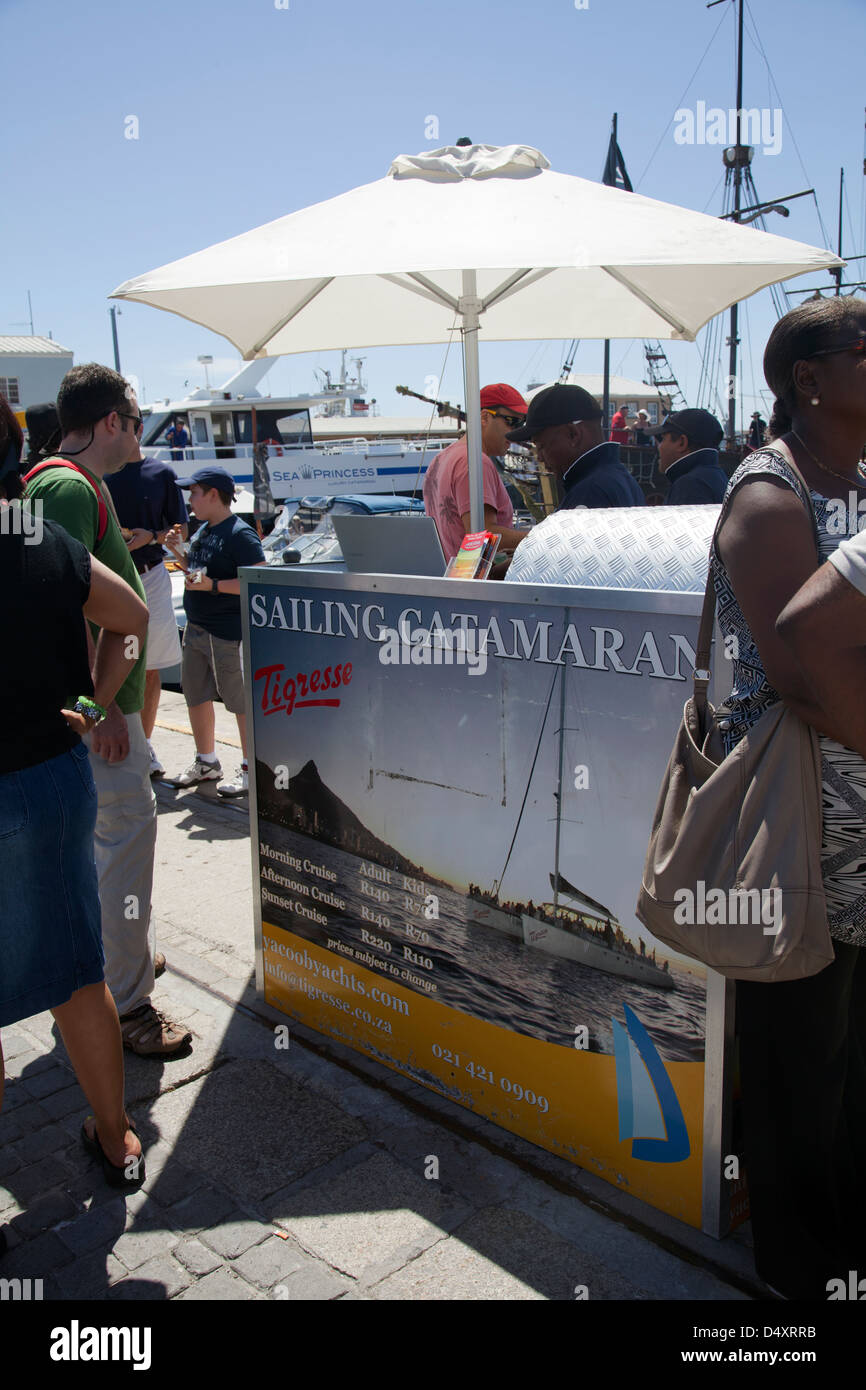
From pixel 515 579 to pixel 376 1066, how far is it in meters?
1.64

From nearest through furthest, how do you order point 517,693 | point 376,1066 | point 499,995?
point 517,693
point 499,995
point 376,1066

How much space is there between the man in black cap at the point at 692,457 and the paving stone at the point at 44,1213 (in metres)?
4.16

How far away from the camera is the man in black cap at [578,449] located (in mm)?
3701

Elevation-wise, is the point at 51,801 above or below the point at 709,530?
below

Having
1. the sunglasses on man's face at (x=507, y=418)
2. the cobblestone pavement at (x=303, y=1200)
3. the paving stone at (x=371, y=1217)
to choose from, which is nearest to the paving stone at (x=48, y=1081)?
the cobblestone pavement at (x=303, y=1200)

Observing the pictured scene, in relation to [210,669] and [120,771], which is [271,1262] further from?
[210,669]

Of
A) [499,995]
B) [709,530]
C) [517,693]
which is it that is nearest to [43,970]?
[499,995]

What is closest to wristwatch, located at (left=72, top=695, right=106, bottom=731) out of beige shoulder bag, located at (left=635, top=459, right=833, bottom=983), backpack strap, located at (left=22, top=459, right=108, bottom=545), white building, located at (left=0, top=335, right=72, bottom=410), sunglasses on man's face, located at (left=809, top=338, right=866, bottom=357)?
backpack strap, located at (left=22, top=459, right=108, bottom=545)

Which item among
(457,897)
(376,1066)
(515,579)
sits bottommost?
(376,1066)

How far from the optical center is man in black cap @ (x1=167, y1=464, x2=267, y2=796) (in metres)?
5.74

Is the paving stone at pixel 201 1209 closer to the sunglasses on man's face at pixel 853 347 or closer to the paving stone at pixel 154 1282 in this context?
the paving stone at pixel 154 1282

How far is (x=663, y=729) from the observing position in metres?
2.19
